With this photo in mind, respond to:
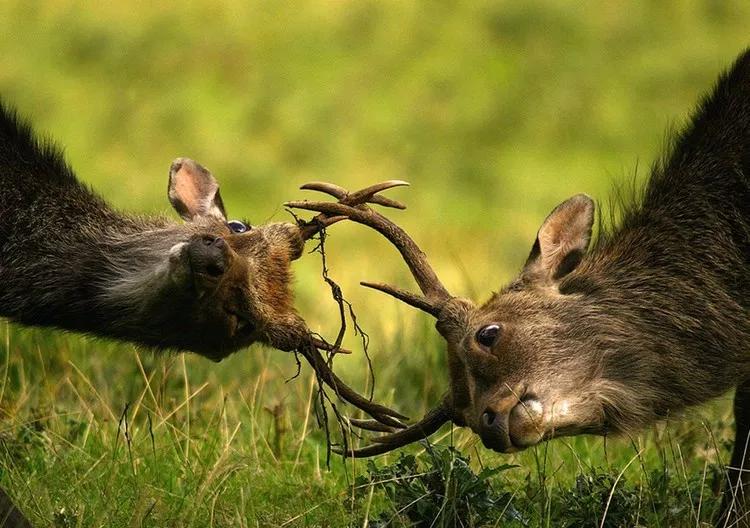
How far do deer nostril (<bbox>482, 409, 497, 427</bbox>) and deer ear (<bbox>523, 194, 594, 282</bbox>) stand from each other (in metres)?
0.75

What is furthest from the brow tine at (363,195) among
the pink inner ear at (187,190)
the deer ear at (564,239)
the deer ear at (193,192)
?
the pink inner ear at (187,190)

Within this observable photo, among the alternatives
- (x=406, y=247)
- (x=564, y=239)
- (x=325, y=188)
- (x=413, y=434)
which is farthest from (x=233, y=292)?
(x=564, y=239)

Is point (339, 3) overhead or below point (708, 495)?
overhead

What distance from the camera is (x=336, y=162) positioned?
12445mm

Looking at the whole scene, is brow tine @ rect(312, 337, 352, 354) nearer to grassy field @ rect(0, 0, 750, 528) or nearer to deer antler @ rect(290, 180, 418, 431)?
deer antler @ rect(290, 180, 418, 431)

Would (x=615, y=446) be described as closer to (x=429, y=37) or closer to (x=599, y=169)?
(x=599, y=169)

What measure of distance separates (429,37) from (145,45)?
8.45 feet

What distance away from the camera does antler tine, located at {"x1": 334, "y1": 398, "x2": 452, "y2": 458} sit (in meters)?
5.32

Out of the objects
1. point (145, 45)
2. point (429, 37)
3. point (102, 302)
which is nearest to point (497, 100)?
point (429, 37)

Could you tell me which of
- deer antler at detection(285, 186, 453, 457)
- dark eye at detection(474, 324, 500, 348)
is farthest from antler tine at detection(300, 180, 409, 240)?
dark eye at detection(474, 324, 500, 348)

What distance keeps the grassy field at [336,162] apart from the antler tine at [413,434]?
0.28ft

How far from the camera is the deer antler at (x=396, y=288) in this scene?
5.34 meters

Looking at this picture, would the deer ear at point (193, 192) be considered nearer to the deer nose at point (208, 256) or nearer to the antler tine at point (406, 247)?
the antler tine at point (406, 247)

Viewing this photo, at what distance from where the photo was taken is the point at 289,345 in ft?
17.8
